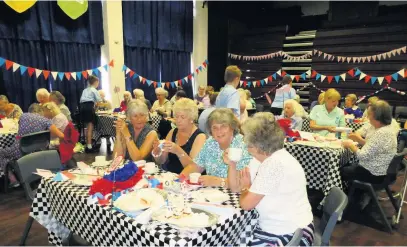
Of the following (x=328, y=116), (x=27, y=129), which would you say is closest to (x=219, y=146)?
(x=328, y=116)

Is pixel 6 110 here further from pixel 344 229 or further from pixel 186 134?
pixel 344 229

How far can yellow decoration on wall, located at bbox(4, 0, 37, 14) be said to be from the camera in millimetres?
5253

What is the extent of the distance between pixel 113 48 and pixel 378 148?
613 centimetres

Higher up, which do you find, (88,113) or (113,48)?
(113,48)

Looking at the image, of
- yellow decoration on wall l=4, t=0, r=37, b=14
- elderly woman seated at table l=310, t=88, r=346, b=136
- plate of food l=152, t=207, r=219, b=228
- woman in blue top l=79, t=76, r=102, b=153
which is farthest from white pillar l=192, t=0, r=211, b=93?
plate of food l=152, t=207, r=219, b=228

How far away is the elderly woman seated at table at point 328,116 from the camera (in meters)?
3.42

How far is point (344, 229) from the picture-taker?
8.52 ft

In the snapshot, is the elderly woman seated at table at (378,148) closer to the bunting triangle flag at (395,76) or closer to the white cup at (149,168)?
the white cup at (149,168)

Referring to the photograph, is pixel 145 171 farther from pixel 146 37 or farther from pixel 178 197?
pixel 146 37

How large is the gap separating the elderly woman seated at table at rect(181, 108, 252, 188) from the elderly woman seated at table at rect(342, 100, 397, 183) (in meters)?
1.36

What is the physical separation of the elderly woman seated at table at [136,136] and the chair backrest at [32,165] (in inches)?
20.0

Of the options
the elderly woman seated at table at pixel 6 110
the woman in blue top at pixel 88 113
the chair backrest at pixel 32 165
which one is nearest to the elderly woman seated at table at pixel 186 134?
the chair backrest at pixel 32 165

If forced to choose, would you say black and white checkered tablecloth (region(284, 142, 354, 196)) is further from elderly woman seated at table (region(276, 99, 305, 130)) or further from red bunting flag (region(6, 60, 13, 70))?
red bunting flag (region(6, 60, 13, 70))

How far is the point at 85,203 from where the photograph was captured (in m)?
1.44
